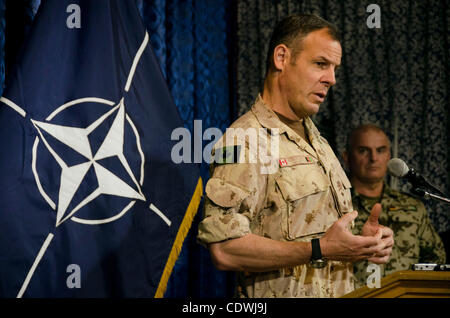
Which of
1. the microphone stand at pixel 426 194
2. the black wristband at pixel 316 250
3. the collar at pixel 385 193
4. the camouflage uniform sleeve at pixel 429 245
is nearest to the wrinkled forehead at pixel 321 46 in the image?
the microphone stand at pixel 426 194

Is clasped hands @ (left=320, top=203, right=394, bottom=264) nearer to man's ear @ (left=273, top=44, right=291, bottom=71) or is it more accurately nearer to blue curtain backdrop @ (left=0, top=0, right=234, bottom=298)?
man's ear @ (left=273, top=44, right=291, bottom=71)

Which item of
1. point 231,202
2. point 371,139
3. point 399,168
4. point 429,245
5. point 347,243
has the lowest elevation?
point 429,245

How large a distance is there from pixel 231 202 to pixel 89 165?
0.78 metres

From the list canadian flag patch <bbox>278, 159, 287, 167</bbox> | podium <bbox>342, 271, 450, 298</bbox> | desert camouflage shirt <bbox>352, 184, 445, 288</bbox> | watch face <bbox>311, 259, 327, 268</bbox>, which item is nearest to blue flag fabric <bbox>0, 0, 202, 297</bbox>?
canadian flag patch <bbox>278, 159, 287, 167</bbox>

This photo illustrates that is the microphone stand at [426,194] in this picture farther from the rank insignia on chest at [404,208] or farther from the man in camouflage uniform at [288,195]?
the rank insignia on chest at [404,208]

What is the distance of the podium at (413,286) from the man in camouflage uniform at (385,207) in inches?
72.3

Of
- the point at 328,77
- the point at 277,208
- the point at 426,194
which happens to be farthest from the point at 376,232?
the point at 328,77

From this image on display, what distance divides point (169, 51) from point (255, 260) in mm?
1901

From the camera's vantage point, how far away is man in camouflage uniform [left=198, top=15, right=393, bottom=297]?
1.62 m

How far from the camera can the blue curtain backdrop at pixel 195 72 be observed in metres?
3.13

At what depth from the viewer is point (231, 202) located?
1659mm

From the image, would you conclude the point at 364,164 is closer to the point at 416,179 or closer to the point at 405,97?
the point at 405,97

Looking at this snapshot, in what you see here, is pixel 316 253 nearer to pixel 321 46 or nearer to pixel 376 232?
pixel 376 232
